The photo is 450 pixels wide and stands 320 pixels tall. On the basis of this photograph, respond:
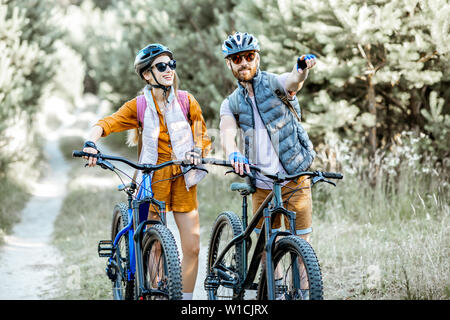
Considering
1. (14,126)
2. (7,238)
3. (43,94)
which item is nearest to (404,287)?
(7,238)

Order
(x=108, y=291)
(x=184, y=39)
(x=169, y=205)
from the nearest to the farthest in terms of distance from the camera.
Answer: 1. (x=169, y=205)
2. (x=108, y=291)
3. (x=184, y=39)

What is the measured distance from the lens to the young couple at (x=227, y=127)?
154 inches

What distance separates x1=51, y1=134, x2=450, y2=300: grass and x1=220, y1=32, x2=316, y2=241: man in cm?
124

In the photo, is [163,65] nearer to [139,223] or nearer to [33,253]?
[139,223]

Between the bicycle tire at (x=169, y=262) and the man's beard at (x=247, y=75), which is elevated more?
the man's beard at (x=247, y=75)

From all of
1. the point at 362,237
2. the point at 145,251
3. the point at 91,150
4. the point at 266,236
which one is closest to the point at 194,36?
the point at 362,237

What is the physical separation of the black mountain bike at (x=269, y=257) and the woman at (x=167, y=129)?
0.26m

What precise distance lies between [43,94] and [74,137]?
246 inches

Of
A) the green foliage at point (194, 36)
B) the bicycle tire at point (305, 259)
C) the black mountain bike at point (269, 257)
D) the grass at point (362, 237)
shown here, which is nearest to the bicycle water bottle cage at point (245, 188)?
the black mountain bike at point (269, 257)

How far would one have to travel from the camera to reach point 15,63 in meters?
13.4

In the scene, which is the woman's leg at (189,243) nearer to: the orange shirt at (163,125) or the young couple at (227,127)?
the young couple at (227,127)

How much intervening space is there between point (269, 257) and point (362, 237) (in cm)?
321
